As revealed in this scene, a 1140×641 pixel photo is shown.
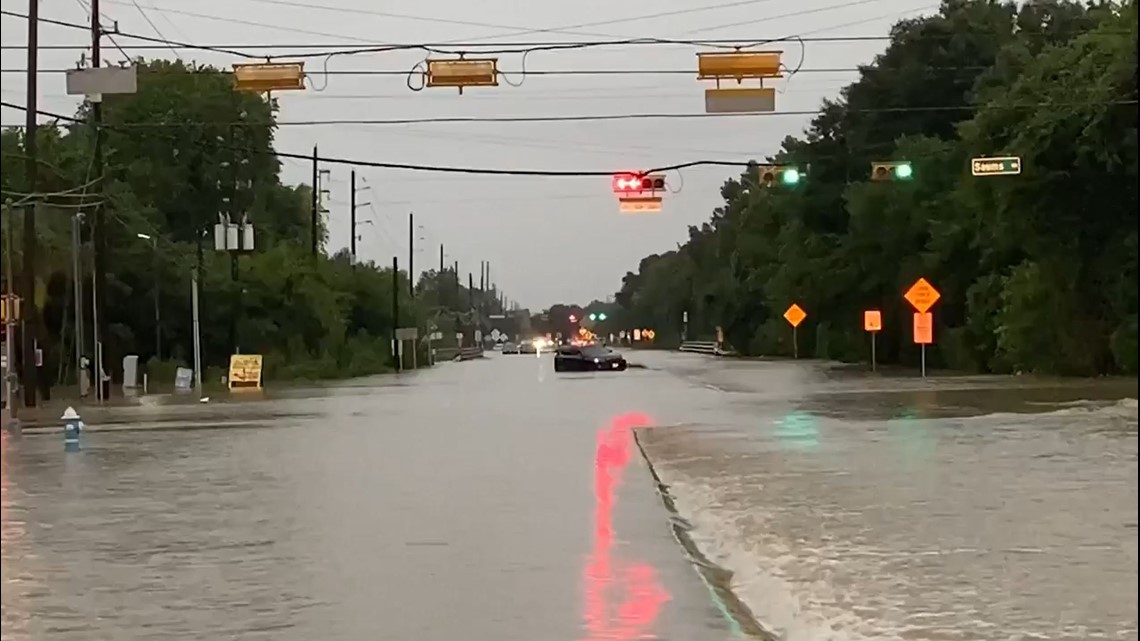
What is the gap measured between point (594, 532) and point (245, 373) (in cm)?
4200

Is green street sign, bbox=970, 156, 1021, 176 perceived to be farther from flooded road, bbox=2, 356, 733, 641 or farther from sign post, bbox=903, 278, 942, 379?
flooded road, bbox=2, 356, 733, 641

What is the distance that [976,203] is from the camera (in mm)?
45094

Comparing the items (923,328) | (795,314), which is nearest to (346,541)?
(923,328)

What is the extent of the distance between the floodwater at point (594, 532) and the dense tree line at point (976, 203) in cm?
158

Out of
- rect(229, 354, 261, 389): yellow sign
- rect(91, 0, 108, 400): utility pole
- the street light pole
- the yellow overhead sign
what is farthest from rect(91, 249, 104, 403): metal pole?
the yellow overhead sign

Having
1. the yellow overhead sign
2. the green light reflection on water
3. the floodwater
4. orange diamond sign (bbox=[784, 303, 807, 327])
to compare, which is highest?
the yellow overhead sign

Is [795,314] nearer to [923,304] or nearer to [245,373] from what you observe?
[923,304]

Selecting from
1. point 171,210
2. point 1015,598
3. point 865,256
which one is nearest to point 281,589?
point 1015,598

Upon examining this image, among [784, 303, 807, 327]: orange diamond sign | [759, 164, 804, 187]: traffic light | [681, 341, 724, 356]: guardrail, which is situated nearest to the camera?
[759, 164, 804, 187]: traffic light

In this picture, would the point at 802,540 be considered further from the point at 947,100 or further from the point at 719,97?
the point at 947,100

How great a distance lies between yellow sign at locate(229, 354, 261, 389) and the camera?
54938 millimetres

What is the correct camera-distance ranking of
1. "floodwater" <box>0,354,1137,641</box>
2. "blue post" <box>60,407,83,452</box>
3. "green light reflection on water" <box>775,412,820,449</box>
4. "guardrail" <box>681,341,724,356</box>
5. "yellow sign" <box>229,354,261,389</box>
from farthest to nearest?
"guardrail" <box>681,341,724,356</box> → "yellow sign" <box>229,354,261,389</box> → "blue post" <box>60,407,83,452</box> → "green light reflection on water" <box>775,412,820,449</box> → "floodwater" <box>0,354,1137,641</box>

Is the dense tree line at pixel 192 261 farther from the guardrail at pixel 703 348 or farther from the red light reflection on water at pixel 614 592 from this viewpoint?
the red light reflection on water at pixel 614 592

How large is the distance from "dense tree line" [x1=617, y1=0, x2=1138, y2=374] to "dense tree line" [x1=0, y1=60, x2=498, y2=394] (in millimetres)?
20908
